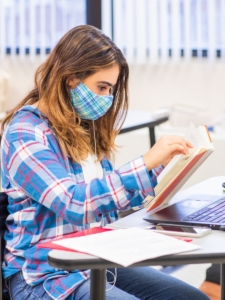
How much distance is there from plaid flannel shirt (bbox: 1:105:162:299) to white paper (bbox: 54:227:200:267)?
11 centimetres

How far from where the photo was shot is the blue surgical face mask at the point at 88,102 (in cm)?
111

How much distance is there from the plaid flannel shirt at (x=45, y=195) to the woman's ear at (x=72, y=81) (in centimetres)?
13

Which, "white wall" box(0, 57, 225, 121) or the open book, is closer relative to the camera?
the open book

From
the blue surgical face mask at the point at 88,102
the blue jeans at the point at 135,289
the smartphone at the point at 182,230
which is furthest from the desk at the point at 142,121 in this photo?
the smartphone at the point at 182,230

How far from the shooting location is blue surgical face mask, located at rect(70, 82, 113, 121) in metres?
1.11

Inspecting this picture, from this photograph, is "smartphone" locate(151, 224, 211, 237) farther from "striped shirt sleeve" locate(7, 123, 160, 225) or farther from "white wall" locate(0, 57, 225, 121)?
"white wall" locate(0, 57, 225, 121)

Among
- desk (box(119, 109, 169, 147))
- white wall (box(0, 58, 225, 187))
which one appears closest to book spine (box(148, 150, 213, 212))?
desk (box(119, 109, 169, 147))

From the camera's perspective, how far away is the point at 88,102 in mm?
1128

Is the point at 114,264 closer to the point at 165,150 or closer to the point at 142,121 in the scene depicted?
the point at 165,150

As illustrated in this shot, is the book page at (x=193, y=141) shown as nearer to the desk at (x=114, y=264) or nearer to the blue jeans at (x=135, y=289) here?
the desk at (x=114, y=264)

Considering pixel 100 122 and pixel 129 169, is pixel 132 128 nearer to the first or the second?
pixel 100 122

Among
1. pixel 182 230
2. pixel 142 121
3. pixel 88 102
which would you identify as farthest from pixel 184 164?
pixel 142 121

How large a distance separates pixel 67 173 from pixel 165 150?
0.79 feet

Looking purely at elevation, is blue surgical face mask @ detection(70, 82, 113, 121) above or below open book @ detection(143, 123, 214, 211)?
above
